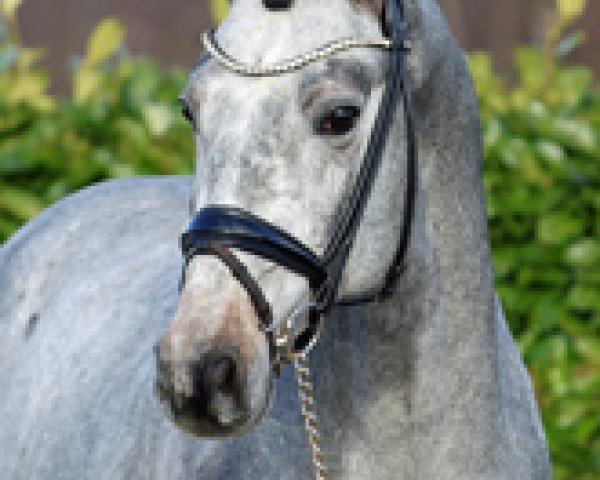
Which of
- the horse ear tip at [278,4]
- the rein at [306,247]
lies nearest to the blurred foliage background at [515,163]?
the rein at [306,247]

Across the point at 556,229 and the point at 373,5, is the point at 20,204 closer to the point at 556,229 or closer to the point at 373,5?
the point at 556,229

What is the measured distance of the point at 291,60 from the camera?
2.31m

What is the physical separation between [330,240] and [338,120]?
0.70 ft

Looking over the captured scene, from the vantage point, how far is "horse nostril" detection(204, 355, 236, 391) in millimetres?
2154

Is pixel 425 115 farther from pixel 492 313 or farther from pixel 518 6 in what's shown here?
pixel 518 6

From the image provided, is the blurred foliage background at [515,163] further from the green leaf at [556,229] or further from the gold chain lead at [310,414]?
the gold chain lead at [310,414]

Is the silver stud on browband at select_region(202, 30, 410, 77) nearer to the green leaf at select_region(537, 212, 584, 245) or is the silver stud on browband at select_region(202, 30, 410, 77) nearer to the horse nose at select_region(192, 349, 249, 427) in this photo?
the horse nose at select_region(192, 349, 249, 427)

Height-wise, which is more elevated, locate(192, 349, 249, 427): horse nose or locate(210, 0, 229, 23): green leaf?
locate(210, 0, 229, 23): green leaf

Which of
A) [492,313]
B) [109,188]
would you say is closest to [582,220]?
[109,188]

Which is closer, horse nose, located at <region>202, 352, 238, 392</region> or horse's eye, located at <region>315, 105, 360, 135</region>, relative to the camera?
horse nose, located at <region>202, 352, 238, 392</region>

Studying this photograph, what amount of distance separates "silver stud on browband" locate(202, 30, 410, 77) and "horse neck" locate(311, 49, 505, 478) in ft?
0.68

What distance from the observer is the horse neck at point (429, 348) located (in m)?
2.60

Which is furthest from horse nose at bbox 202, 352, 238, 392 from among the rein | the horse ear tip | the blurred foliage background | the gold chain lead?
the blurred foliage background

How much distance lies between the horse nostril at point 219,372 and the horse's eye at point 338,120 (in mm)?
444
